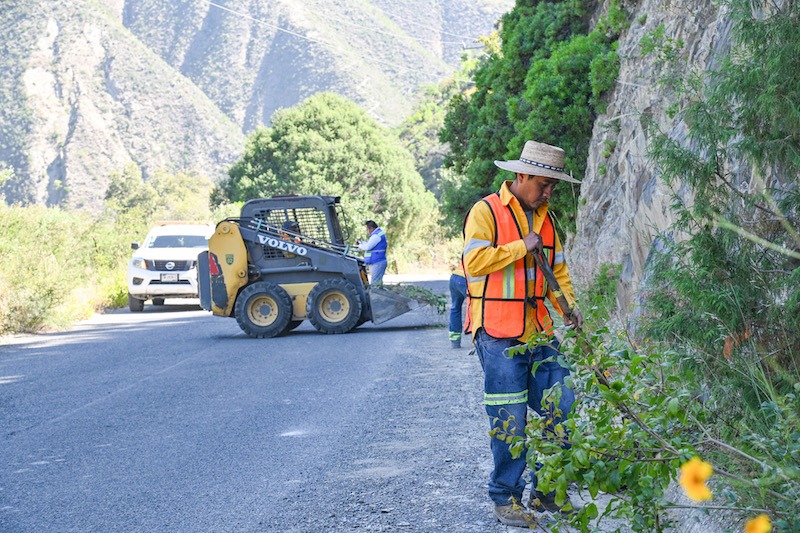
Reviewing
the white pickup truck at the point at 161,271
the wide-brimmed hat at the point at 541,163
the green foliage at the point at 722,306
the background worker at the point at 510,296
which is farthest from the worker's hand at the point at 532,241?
the white pickup truck at the point at 161,271

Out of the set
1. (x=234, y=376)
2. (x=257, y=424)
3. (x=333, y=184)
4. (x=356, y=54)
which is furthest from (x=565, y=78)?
(x=356, y=54)

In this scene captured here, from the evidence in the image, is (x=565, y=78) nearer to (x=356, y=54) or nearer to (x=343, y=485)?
(x=343, y=485)

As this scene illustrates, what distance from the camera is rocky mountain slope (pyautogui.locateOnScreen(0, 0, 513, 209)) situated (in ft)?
306

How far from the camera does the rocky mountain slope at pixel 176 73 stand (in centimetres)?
9338

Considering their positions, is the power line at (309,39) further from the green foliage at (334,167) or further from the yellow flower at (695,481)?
the yellow flower at (695,481)

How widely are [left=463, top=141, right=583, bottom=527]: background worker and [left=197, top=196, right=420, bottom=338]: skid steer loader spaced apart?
465 inches

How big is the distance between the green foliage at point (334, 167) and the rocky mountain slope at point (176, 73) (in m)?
38.3

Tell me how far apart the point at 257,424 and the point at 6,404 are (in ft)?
9.27

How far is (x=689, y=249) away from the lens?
597 cm

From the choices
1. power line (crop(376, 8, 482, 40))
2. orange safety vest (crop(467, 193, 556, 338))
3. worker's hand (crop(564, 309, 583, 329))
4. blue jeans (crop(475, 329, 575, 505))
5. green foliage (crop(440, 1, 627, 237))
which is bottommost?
blue jeans (crop(475, 329, 575, 505))

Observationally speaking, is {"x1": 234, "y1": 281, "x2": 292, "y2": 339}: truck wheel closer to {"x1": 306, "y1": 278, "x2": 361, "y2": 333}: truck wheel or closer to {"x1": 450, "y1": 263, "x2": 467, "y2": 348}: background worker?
{"x1": 306, "y1": 278, "x2": 361, "y2": 333}: truck wheel

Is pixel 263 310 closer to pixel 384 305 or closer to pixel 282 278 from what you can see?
pixel 282 278

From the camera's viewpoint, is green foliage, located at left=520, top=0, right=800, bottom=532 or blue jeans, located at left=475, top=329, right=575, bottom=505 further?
blue jeans, located at left=475, top=329, right=575, bottom=505

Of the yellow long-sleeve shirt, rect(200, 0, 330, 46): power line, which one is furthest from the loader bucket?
rect(200, 0, 330, 46): power line
